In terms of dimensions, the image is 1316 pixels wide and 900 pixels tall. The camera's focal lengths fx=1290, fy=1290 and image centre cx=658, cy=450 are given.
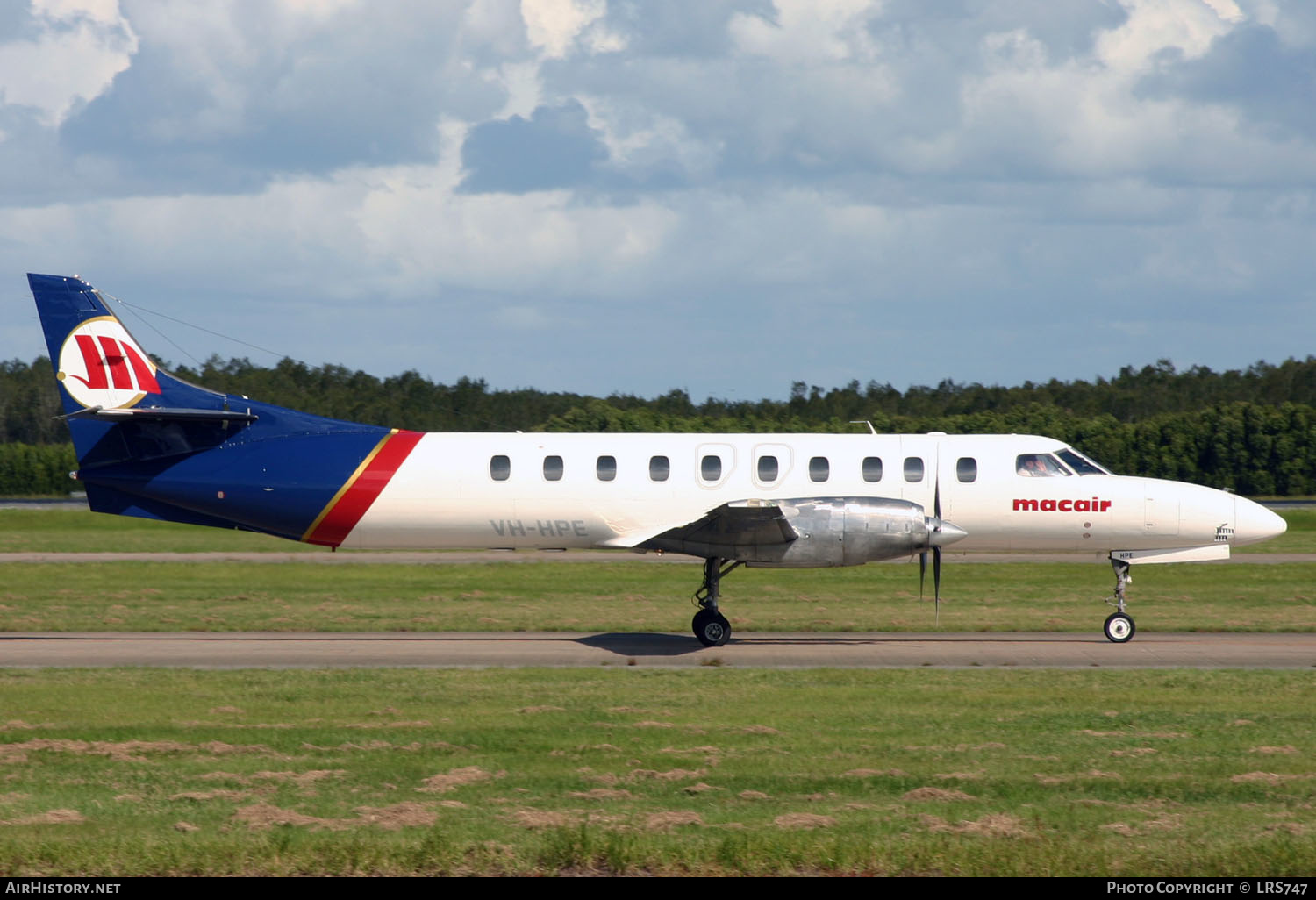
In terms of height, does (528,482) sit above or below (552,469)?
below

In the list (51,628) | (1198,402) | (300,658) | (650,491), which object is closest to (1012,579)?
(650,491)

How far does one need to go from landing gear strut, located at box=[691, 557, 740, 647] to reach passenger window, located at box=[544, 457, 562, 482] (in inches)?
113

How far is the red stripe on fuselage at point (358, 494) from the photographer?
845 inches

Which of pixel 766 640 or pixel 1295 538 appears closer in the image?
pixel 766 640

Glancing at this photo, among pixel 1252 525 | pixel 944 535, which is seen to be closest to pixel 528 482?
pixel 944 535

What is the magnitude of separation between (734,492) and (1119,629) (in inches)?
271

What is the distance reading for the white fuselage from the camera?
21.5 m

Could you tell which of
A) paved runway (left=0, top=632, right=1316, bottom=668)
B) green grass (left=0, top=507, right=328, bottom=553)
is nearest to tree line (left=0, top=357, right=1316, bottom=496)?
green grass (left=0, top=507, right=328, bottom=553)

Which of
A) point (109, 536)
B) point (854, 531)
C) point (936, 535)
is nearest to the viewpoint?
point (854, 531)

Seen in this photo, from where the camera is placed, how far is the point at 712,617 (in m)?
21.3

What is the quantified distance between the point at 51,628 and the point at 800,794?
18.2m

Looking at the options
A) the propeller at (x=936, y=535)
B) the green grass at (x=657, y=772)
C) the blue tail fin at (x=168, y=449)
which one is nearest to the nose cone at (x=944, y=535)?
the propeller at (x=936, y=535)

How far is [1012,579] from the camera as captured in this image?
111ft

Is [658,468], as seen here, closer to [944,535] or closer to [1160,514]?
[944,535]
